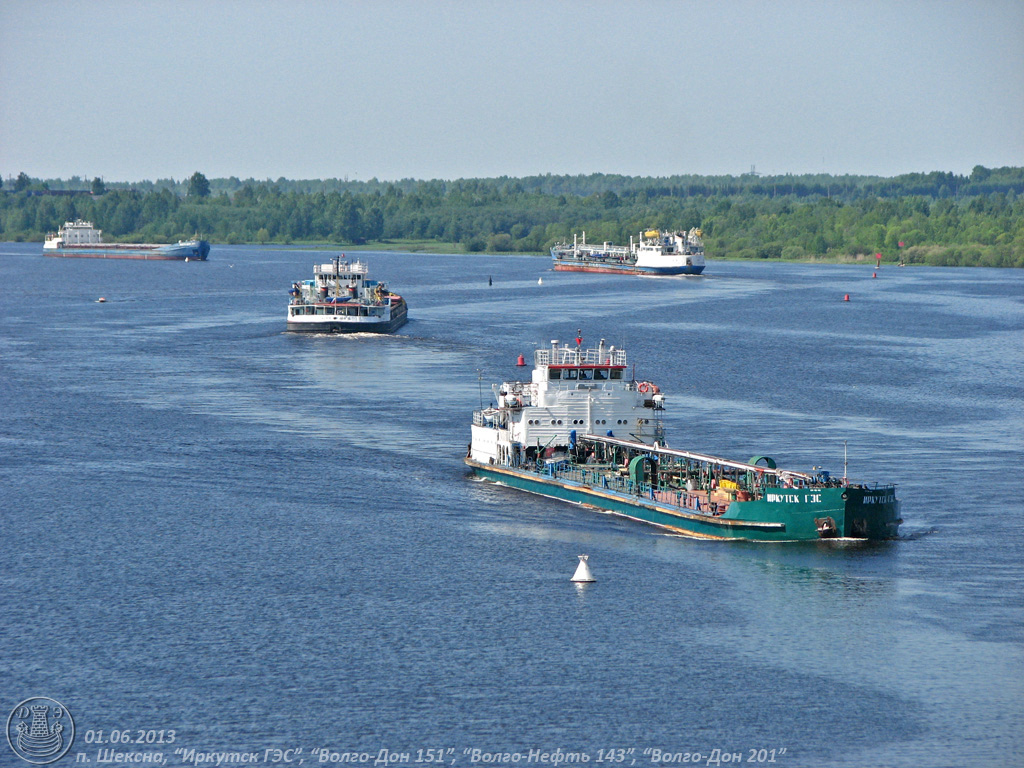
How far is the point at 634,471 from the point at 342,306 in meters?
93.7

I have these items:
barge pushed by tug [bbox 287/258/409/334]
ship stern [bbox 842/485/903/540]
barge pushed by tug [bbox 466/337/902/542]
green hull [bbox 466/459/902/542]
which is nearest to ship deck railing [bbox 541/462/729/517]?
barge pushed by tug [bbox 466/337/902/542]

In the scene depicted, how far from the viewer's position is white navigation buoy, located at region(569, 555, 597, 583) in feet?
180

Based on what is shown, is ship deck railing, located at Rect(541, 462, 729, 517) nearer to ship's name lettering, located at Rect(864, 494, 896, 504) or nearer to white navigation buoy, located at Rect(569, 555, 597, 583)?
ship's name lettering, located at Rect(864, 494, 896, 504)

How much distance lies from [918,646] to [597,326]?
117480mm

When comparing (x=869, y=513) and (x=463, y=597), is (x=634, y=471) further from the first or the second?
(x=463, y=597)

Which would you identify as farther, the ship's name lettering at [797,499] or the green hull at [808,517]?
the ship's name lettering at [797,499]

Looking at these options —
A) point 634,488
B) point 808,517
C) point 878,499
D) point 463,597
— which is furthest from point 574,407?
point 463,597

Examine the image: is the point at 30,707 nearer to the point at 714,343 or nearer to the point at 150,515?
the point at 150,515

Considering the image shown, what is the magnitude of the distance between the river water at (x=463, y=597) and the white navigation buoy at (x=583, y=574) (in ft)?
2.11

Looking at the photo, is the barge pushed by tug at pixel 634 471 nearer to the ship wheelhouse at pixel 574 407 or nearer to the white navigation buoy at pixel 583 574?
the ship wheelhouse at pixel 574 407

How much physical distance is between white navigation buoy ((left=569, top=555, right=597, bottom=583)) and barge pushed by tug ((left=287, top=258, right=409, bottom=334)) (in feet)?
331

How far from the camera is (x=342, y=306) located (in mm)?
156000

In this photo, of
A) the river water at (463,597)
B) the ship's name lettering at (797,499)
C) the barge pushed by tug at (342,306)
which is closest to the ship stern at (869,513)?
the river water at (463,597)

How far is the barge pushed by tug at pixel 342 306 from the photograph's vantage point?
154 meters
